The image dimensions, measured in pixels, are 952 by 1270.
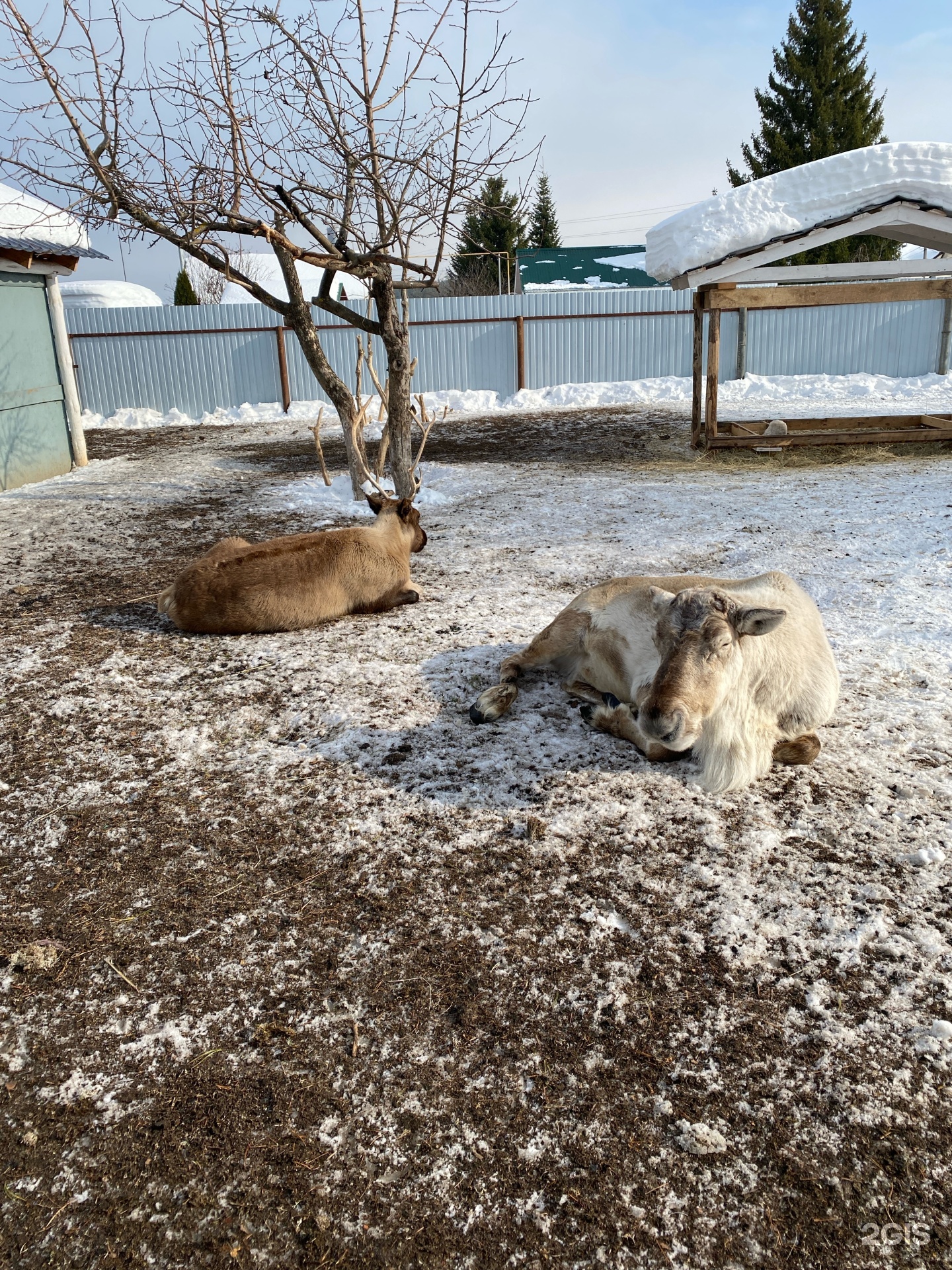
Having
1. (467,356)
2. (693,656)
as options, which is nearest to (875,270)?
(467,356)

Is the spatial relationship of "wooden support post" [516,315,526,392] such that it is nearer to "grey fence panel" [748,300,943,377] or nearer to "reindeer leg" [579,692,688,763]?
"grey fence panel" [748,300,943,377]

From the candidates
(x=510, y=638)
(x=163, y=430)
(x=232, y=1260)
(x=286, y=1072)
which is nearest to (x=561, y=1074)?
(x=286, y=1072)

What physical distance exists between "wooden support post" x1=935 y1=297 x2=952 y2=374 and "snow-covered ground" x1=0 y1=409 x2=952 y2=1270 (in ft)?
48.6

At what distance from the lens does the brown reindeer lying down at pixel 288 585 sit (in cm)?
513

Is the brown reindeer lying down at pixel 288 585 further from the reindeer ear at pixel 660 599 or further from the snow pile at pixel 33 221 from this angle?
the snow pile at pixel 33 221

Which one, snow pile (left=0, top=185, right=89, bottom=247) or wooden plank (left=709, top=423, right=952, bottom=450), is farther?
snow pile (left=0, top=185, right=89, bottom=247)

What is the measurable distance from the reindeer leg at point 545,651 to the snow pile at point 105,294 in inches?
1197

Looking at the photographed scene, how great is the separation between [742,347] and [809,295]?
786 cm

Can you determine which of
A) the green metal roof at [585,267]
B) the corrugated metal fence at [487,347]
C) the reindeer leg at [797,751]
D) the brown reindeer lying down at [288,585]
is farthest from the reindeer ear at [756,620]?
the green metal roof at [585,267]

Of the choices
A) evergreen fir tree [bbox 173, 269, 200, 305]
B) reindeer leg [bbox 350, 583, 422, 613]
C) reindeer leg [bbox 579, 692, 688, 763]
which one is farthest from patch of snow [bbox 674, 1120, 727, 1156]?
evergreen fir tree [bbox 173, 269, 200, 305]

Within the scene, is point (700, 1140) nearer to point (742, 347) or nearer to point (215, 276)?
point (742, 347)

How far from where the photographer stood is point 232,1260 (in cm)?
175

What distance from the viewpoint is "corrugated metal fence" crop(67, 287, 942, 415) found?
1783 centimetres

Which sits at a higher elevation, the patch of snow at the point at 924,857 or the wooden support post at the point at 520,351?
the wooden support post at the point at 520,351
